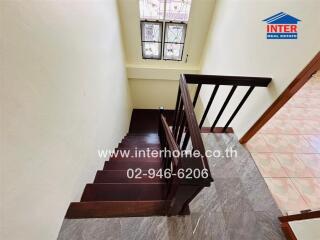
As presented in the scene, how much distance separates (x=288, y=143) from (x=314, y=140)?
15.1 inches

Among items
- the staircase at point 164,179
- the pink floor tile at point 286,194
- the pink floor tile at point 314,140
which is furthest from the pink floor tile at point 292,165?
the staircase at point 164,179

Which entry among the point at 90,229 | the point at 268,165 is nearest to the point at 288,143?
the point at 268,165

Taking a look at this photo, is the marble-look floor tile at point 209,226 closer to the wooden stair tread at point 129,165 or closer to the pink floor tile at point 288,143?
the wooden stair tread at point 129,165

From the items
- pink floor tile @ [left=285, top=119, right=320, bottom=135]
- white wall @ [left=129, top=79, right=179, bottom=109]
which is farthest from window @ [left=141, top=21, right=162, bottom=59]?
pink floor tile @ [left=285, top=119, right=320, bottom=135]

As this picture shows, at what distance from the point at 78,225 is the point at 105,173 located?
2.48 feet

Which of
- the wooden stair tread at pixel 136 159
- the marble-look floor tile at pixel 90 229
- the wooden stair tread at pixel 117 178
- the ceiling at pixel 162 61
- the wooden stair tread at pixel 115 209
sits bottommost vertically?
the marble-look floor tile at pixel 90 229

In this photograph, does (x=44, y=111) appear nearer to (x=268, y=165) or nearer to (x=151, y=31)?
(x=268, y=165)

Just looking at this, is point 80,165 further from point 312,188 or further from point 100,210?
point 312,188

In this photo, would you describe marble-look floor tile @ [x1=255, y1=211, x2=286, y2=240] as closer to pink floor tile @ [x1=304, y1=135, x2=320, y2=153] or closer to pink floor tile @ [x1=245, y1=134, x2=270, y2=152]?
pink floor tile @ [x1=245, y1=134, x2=270, y2=152]

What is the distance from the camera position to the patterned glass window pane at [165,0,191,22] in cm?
317

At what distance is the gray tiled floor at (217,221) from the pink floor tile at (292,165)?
0.38 m

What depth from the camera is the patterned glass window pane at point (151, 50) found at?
382 centimetres

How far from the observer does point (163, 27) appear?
11.5 ft

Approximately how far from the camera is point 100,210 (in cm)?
125
